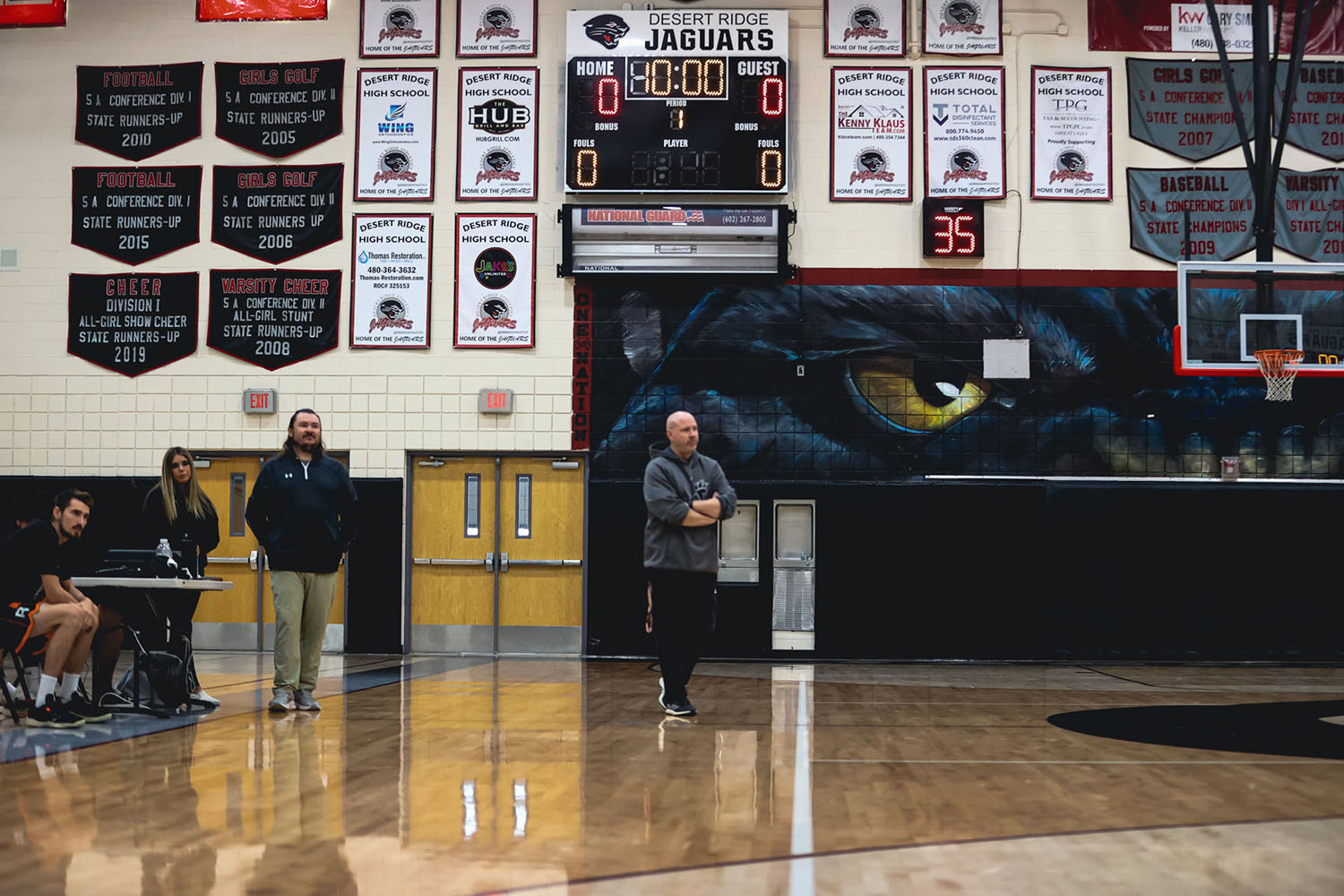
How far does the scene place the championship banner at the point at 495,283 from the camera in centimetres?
→ 1188

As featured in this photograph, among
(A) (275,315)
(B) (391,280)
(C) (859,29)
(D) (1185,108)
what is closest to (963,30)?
(C) (859,29)

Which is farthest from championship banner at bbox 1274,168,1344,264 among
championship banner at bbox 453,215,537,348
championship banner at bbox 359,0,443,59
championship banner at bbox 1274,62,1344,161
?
championship banner at bbox 359,0,443,59

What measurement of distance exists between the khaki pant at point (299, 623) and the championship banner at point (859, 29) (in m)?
7.72

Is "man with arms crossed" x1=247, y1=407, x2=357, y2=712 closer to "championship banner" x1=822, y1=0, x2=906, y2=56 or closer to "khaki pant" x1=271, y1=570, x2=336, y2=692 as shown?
"khaki pant" x1=271, y1=570, x2=336, y2=692

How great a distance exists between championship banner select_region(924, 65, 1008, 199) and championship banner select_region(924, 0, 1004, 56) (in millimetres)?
192

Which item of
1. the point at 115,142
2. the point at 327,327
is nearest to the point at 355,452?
the point at 327,327

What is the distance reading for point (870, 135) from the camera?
11.9m

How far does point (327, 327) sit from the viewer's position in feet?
39.1

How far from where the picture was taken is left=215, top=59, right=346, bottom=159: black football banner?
12094 millimetres

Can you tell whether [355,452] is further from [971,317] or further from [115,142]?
[971,317]

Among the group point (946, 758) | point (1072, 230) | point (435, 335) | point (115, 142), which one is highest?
point (115, 142)

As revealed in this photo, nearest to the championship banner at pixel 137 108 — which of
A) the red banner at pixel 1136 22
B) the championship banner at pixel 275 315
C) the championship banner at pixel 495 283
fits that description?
the championship banner at pixel 275 315

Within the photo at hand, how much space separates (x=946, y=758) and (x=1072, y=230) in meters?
7.87

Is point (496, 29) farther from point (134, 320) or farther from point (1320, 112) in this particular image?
point (1320, 112)
